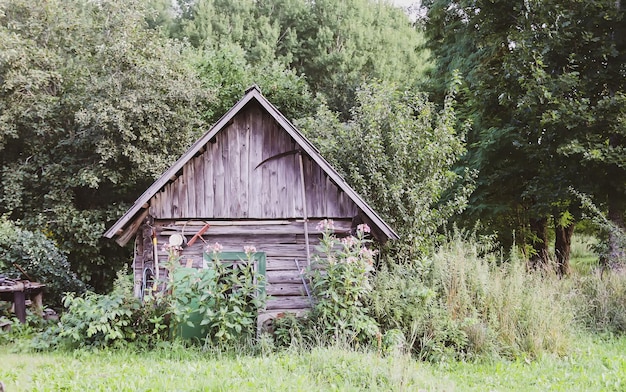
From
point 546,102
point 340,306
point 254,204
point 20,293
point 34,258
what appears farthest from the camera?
point 34,258

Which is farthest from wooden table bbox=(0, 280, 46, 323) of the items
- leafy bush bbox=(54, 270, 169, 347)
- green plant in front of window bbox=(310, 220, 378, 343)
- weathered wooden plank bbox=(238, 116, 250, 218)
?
green plant in front of window bbox=(310, 220, 378, 343)

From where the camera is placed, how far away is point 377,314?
392 inches

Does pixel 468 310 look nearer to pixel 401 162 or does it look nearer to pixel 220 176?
pixel 401 162

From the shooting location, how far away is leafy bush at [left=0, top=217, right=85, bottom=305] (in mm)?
14695

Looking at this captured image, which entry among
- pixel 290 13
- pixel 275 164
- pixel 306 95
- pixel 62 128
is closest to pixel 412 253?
pixel 275 164

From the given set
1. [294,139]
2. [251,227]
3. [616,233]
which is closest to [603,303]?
[616,233]

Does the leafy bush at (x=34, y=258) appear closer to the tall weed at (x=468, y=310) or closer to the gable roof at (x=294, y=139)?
the gable roof at (x=294, y=139)

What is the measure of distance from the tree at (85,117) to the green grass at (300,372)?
7676mm

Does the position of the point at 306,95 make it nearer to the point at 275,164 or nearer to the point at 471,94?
the point at 471,94

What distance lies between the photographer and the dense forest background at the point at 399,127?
43.9ft

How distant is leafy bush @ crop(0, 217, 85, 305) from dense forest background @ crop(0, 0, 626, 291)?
99 mm

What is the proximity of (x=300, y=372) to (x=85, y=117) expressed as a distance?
11038mm

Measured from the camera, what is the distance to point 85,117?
15156 millimetres

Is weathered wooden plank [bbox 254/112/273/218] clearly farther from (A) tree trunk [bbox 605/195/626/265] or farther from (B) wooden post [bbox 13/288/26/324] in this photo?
(A) tree trunk [bbox 605/195/626/265]
